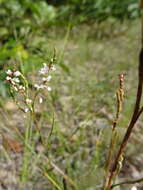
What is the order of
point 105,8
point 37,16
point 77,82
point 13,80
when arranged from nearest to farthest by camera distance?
point 13,80, point 77,82, point 37,16, point 105,8

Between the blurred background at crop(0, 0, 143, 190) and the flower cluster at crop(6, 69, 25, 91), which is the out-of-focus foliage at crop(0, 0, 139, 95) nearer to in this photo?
the blurred background at crop(0, 0, 143, 190)

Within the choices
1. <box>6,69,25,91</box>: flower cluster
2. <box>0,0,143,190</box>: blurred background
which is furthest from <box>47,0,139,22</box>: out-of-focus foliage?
<box>6,69,25,91</box>: flower cluster

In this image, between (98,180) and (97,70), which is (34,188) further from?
(97,70)

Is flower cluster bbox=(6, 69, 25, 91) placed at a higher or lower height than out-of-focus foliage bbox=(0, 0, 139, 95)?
lower

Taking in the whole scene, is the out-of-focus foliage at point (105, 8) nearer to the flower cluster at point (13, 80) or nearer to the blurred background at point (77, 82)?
the blurred background at point (77, 82)

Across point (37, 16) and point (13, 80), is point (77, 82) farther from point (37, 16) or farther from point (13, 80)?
point (13, 80)

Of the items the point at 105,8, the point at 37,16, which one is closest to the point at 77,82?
the point at 37,16

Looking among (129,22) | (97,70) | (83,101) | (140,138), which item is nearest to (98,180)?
(140,138)

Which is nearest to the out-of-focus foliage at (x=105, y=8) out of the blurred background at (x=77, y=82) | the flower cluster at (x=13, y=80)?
the blurred background at (x=77, y=82)
